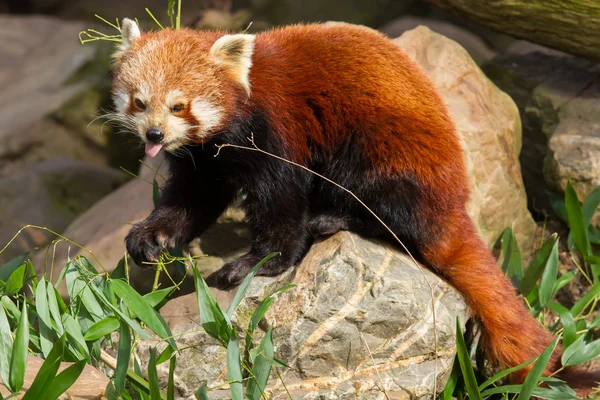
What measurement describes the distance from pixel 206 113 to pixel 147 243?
2.50 feet

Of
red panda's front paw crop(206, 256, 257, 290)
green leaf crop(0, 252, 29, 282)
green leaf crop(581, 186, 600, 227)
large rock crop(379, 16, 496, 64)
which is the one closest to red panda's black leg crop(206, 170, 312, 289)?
red panda's front paw crop(206, 256, 257, 290)

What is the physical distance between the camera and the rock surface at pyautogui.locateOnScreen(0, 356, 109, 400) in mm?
2885

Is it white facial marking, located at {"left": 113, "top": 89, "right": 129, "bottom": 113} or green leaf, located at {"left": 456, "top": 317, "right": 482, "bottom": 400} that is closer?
green leaf, located at {"left": 456, "top": 317, "right": 482, "bottom": 400}

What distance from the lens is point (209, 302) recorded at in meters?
2.96

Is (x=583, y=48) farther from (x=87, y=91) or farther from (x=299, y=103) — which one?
(x=87, y=91)

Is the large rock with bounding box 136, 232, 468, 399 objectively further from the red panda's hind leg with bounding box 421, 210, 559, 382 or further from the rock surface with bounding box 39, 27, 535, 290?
the rock surface with bounding box 39, 27, 535, 290

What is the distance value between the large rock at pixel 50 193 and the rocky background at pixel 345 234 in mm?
12

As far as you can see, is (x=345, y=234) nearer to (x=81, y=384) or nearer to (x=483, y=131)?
(x=81, y=384)

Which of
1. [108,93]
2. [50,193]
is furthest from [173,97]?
[108,93]

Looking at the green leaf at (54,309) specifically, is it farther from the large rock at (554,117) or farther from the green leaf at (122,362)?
the large rock at (554,117)

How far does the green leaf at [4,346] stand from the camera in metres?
2.81

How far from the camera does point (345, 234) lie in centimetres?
351

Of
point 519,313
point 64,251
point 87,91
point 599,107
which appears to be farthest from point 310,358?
point 87,91

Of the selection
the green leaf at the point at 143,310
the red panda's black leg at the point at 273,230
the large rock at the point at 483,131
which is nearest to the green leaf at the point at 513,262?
the large rock at the point at 483,131
